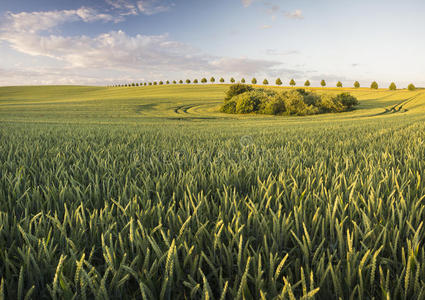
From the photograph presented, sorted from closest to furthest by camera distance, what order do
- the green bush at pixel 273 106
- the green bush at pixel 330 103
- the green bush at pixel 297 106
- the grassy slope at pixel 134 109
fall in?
the grassy slope at pixel 134 109 < the green bush at pixel 297 106 < the green bush at pixel 273 106 < the green bush at pixel 330 103

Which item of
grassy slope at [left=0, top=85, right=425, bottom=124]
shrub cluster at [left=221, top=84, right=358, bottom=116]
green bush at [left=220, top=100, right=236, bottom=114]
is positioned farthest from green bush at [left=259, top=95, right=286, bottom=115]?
green bush at [left=220, top=100, right=236, bottom=114]

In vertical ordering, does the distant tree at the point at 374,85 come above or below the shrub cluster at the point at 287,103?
above

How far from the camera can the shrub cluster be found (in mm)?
33781

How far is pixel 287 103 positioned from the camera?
33.8 meters

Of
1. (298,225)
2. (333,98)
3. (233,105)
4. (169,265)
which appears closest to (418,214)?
(298,225)

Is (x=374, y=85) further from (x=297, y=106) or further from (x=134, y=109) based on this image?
(x=134, y=109)

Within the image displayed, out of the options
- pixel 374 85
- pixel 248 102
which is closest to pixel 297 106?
pixel 248 102

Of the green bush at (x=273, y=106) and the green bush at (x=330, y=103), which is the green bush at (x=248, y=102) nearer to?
the green bush at (x=273, y=106)

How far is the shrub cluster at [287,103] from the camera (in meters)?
33.8

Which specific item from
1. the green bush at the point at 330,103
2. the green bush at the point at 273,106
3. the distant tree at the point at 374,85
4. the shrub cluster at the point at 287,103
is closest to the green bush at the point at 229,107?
the shrub cluster at the point at 287,103

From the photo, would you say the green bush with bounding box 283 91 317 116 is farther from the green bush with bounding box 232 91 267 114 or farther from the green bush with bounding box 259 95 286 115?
the green bush with bounding box 232 91 267 114

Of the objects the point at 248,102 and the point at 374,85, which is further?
the point at 374,85

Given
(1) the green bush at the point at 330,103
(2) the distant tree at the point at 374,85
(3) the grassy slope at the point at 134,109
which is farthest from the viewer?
(2) the distant tree at the point at 374,85

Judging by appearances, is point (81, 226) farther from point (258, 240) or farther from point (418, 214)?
point (418, 214)
